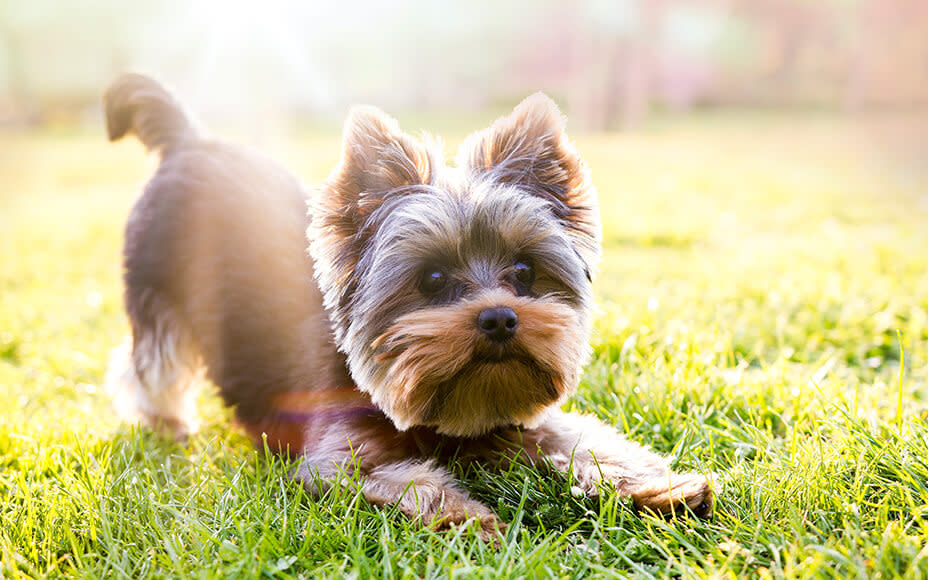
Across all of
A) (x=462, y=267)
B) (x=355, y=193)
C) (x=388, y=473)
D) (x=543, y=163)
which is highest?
(x=543, y=163)

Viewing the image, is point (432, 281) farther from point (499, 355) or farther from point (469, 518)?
point (469, 518)

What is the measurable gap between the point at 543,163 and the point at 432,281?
736 millimetres

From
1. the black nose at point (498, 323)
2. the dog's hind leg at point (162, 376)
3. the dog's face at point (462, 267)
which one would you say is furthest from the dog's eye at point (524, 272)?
A: the dog's hind leg at point (162, 376)

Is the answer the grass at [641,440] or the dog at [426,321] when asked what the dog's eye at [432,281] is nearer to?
the dog at [426,321]

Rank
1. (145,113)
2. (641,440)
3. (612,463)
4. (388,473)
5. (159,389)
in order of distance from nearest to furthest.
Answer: (388,473), (612,463), (641,440), (159,389), (145,113)

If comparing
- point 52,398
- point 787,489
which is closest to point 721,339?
point 787,489

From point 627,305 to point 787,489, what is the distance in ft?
8.96

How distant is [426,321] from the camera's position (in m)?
2.62

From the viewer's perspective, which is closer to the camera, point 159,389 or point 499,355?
point 499,355

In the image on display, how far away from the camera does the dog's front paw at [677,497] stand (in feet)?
8.50

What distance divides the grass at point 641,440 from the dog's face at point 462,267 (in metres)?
0.42

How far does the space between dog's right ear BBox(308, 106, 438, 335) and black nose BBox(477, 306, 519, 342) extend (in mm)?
666

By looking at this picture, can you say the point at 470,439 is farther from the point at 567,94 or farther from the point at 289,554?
the point at 567,94

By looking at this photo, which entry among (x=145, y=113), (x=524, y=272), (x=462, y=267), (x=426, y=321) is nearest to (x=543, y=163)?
(x=524, y=272)
